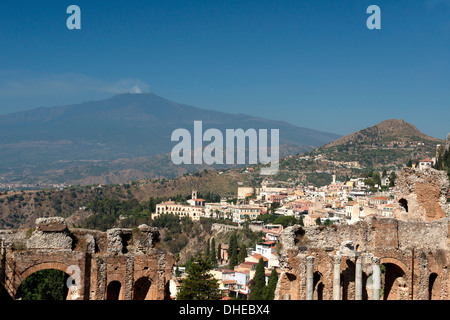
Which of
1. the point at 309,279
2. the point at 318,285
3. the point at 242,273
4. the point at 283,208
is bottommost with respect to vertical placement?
the point at 242,273

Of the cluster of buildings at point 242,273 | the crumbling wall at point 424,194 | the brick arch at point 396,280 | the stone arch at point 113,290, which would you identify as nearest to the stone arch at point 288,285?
the brick arch at point 396,280

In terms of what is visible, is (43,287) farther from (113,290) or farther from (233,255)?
(233,255)

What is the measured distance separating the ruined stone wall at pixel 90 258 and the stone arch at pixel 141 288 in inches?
2.0

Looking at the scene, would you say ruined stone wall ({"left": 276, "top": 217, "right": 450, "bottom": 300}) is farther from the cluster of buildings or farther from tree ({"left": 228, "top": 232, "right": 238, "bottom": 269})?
tree ({"left": 228, "top": 232, "right": 238, "bottom": 269})

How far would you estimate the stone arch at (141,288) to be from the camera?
2430 centimetres

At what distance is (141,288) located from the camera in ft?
80.5

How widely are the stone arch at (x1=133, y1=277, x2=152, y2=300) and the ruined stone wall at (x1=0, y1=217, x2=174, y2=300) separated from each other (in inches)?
2.0

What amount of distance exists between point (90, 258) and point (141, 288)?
3213 millimetres

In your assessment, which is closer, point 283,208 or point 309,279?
point 309,279

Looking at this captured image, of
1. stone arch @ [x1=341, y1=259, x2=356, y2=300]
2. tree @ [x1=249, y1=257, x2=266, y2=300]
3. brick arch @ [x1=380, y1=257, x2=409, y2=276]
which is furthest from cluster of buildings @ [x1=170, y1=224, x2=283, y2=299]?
brick arch @ [x1=380, y1=257, x2=409, y2=276]

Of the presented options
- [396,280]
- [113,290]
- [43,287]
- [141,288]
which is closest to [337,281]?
[396,280]

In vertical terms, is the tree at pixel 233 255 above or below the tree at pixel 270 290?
below

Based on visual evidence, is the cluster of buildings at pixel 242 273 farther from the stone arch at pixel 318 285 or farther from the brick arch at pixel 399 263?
the brick arch at pixel 399 263
